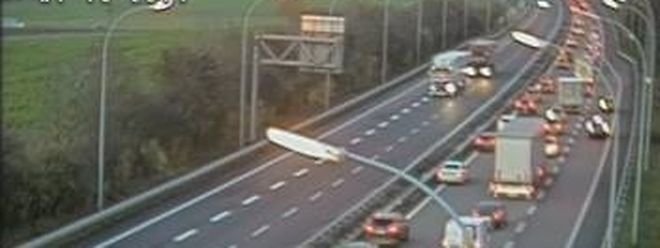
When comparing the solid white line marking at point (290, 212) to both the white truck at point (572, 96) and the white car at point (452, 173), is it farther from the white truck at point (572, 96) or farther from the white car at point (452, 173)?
the white truck at point (572, 96)

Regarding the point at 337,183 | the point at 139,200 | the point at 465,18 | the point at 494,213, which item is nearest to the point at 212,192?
the point at 139,200

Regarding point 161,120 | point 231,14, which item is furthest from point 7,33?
point 231,14

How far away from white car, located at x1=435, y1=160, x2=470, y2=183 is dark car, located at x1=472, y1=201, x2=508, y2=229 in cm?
693

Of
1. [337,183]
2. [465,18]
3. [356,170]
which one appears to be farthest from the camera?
Answer: [465,18]

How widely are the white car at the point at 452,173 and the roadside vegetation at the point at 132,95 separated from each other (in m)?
7.21

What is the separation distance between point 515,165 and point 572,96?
26.7 m

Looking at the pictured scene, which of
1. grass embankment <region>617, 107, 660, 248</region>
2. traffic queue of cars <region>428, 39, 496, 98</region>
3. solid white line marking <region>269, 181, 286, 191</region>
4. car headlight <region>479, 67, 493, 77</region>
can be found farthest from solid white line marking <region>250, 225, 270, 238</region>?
car headlight <region>479, 67, 493, 77</region>

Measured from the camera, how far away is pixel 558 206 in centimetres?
4453

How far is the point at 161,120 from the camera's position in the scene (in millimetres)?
48188

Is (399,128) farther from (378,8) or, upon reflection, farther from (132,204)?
(132,204)

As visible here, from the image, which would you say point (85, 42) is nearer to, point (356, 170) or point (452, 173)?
point (356, 170)

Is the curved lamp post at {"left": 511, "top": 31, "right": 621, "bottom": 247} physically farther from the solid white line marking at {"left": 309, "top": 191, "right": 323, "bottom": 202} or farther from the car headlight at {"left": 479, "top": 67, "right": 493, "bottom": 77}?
the car headlight at {"left": 479, "top": 67, "right": 493, "bottom": 77}

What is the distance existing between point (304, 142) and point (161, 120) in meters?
37.0

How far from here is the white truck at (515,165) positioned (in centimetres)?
4553
